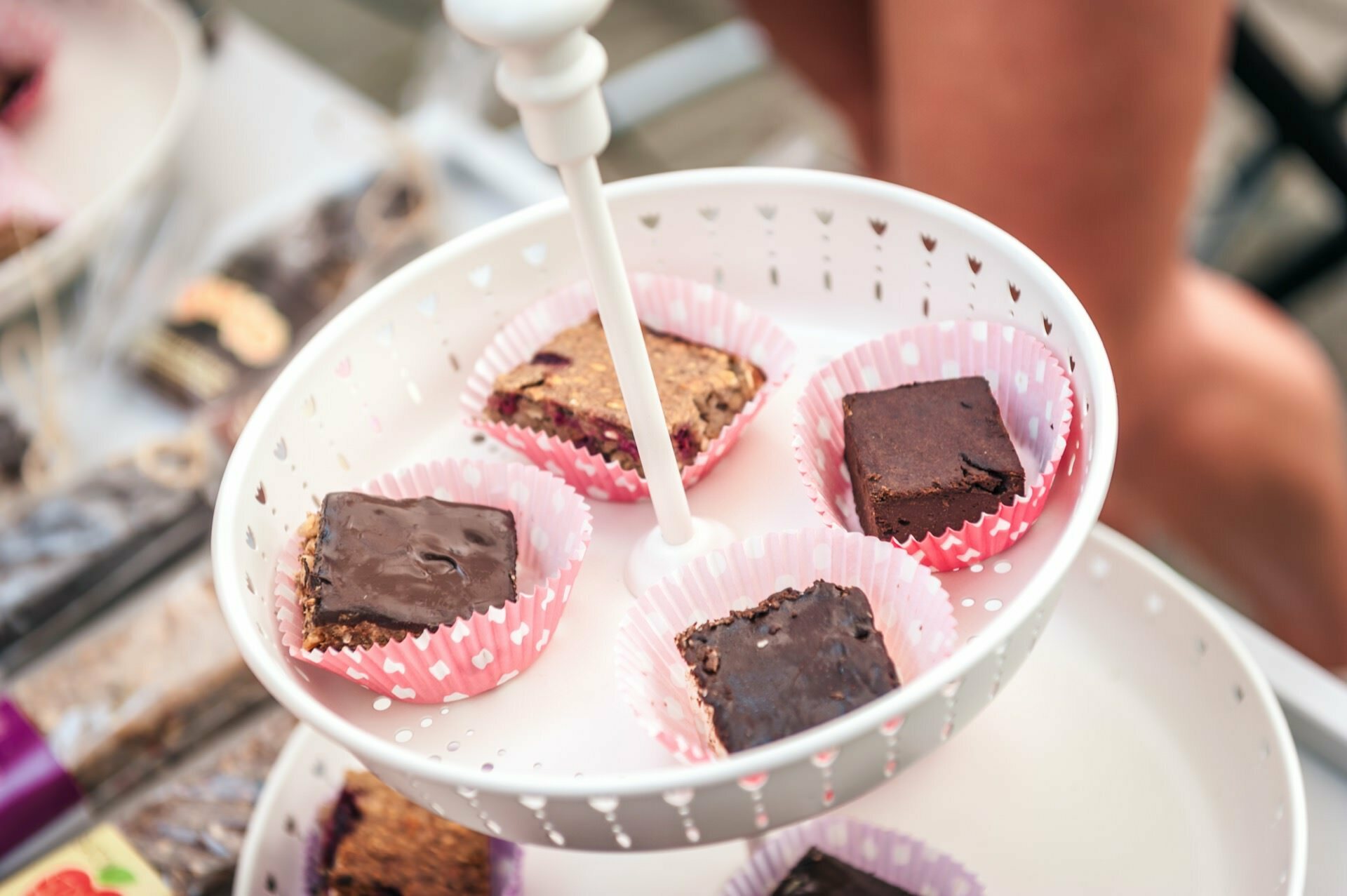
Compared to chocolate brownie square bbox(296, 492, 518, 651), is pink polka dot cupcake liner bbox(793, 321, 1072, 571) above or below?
above

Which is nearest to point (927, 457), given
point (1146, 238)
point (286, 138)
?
point (1146, 238)

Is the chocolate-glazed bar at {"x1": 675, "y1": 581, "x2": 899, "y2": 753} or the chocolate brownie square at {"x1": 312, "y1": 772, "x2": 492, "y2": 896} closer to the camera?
A: the chocolate-glazed bar at {"x1": 675, "y1": 581, "x2": 899, "y2": 753}

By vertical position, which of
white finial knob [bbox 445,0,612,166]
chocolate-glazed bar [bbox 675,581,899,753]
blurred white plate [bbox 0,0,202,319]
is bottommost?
blurred white plate [bbox 0,0,202,319]

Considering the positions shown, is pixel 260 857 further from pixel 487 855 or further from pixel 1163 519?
pixel 1163 519

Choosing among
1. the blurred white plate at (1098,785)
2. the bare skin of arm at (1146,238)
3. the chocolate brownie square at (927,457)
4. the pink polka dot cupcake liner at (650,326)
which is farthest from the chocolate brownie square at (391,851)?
the bare skin of arm at (1146,238)

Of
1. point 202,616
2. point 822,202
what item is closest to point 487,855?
point 202,616

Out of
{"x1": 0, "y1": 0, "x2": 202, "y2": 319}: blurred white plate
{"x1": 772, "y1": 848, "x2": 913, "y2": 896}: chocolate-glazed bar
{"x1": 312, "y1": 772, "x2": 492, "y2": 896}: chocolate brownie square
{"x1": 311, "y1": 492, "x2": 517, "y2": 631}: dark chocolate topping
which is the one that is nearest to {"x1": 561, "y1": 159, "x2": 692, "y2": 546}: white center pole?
{"x1": 311, "y1": 492, "x2": 517, "y2": 631}: dark chocolate topping

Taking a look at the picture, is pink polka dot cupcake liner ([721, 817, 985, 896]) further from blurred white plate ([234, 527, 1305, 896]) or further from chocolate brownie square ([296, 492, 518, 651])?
chocolate brownie square ([296, 492, 518, 651])

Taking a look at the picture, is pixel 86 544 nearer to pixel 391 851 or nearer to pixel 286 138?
pixel 391 851
